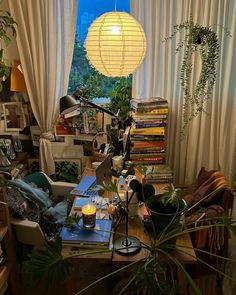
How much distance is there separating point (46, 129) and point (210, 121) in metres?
1.48

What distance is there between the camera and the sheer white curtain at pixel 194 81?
2.44 metres

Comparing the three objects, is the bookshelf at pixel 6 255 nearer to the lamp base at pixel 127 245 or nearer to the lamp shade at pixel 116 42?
the lamp base at pixel 127 245

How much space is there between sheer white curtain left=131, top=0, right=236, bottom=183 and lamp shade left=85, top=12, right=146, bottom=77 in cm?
81

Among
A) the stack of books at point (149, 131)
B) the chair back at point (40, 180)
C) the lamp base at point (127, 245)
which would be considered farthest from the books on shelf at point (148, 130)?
the lamp base at point (127, 245)

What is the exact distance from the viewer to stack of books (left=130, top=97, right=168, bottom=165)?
2549 millimetres

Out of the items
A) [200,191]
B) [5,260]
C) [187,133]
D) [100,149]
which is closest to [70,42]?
[100,149]

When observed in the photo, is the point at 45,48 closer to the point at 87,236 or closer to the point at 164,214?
the point at 87,236

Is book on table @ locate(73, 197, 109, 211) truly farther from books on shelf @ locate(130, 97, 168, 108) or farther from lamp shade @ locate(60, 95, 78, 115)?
books on shelf @ locate(130, 97, 168, 108)

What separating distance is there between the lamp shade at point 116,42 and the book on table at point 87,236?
96 cm

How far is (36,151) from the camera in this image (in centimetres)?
298

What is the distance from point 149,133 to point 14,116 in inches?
49.6

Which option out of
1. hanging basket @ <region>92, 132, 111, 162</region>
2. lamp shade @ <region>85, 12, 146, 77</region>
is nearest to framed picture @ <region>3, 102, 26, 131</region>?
hanging basket @ <region>92, 132, 111, 162</region>

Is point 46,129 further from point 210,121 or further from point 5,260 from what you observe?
point 210,121

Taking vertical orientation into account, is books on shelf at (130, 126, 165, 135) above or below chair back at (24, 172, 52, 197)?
above
